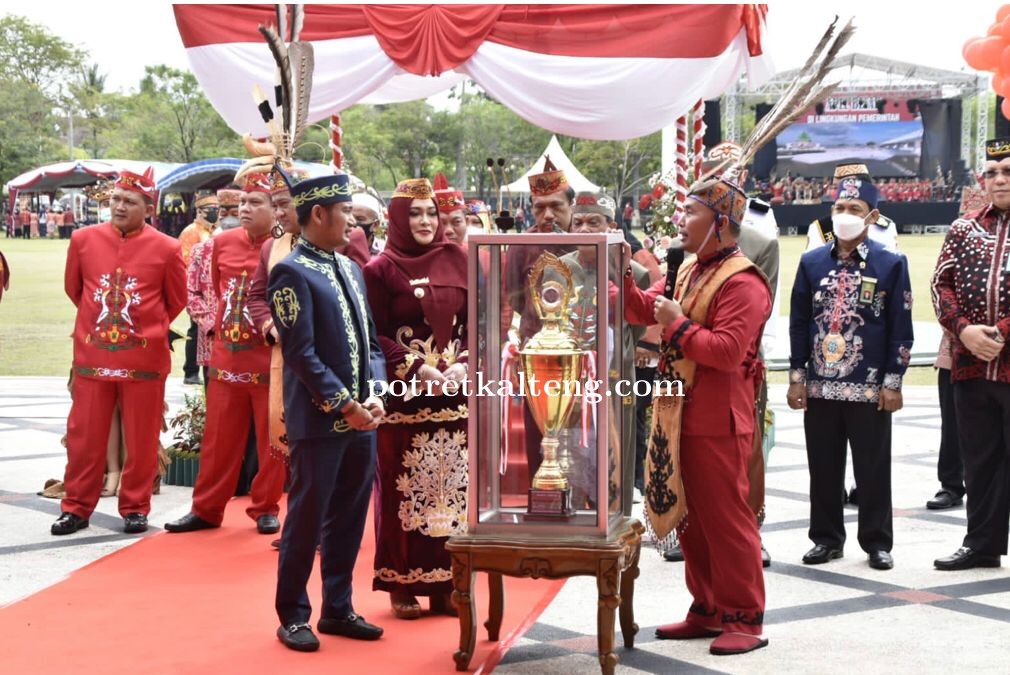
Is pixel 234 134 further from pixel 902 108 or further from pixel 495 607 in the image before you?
pixel 495 607

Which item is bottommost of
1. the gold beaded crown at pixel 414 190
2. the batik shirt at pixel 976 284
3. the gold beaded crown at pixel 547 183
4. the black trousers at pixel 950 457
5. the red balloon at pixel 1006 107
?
the black trousers at pixel 950 457

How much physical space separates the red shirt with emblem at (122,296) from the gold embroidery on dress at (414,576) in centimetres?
220

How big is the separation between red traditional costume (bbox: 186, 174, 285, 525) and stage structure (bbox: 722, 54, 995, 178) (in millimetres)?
34812

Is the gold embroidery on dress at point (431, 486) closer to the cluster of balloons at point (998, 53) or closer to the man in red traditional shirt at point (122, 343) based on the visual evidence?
the man in red traditional shirt at point (122, 343)

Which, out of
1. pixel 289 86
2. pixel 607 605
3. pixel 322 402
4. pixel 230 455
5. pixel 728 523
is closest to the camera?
pixel 607 605

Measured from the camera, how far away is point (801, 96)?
4.86 m

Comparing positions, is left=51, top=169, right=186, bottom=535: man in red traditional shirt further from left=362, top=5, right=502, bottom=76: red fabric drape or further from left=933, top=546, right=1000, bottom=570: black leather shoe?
left=933, top=546, right=1000, bottom=570: black leather shoe

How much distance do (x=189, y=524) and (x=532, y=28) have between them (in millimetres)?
3328

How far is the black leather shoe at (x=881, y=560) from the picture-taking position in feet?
19.0

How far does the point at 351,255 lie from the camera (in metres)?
6.55

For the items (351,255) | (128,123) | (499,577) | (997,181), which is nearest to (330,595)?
(499,577)

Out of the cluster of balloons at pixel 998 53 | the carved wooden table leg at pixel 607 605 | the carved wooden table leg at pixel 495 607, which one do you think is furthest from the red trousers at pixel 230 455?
the cluster of balloons at pixel 998 53

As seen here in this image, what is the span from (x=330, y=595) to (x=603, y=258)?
1678mm

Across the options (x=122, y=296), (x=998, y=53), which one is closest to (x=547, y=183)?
(x=122, y=296)
